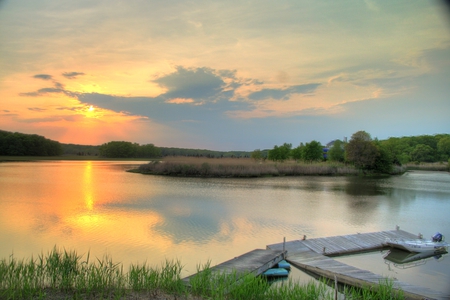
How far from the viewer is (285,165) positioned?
38.7 metres

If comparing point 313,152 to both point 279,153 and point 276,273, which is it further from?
point 276,273

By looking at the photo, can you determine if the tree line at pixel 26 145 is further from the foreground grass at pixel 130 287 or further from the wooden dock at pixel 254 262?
the wooden dock at pixel 254 262

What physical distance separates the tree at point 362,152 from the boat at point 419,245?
34903 mm

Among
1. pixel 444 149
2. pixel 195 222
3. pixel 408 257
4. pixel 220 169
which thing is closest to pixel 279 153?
pixel 220 169

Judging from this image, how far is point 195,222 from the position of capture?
465 inches

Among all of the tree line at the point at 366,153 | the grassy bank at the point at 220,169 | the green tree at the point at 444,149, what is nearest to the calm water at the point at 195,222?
the grassy bank at the point at 220,169

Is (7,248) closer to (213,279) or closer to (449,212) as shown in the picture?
(213,279)

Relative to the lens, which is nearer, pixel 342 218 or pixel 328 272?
pixel 328 272

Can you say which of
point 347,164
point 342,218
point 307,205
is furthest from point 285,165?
point 342,218

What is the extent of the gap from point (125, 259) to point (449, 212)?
1633 cm

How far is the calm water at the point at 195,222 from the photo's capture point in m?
8.26

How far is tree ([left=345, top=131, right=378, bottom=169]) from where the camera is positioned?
139 feet

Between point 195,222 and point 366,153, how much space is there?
1438 inches

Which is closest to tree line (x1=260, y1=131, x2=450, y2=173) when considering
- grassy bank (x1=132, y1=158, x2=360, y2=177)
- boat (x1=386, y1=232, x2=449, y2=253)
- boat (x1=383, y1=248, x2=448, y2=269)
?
grassy bank (x1=132, y1=158, x2=360, y2=177)
